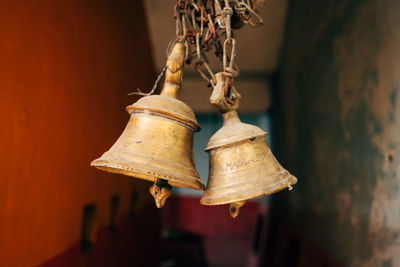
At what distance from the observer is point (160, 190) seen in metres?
0.84

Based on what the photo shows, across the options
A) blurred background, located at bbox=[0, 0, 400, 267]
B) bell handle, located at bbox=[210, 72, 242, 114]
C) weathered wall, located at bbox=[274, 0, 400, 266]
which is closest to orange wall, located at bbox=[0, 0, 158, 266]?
blurred background, located at bbox=[0, 0, 400, 267]

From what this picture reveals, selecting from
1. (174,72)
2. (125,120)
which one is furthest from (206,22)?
(125,120)

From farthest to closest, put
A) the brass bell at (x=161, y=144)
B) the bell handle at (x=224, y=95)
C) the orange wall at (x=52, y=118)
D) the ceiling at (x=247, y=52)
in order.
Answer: the ceiling at (x=247, y=52), the orange wall at (x=52, y=118), the bell handle at (x=224, y=95), the brass bell at (x=161, y=144)

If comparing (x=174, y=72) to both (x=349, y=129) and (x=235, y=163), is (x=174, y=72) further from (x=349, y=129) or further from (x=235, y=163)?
(x=349, y=129)

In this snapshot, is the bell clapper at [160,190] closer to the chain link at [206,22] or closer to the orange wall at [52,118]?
the chain link at [206,22]

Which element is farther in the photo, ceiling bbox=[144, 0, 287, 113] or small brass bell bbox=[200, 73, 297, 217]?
ceiling bbox=[144, 0, 287, 113]

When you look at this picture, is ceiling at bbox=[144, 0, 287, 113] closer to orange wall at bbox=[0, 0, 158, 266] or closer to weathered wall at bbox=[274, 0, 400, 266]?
weathered wall at bbox=[274, 0, 400, 266]

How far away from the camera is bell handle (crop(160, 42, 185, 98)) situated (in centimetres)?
95

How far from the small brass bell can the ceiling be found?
344 cm

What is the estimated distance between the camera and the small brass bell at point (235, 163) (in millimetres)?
842

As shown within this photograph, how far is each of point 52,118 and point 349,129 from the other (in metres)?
1.85

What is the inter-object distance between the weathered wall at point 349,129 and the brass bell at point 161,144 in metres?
1.17

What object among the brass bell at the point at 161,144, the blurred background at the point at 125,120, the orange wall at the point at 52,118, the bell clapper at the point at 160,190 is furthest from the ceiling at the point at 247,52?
the bell clapper at the point at 160,190

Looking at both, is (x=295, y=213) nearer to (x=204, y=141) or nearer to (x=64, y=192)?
(x=64, y=192)
